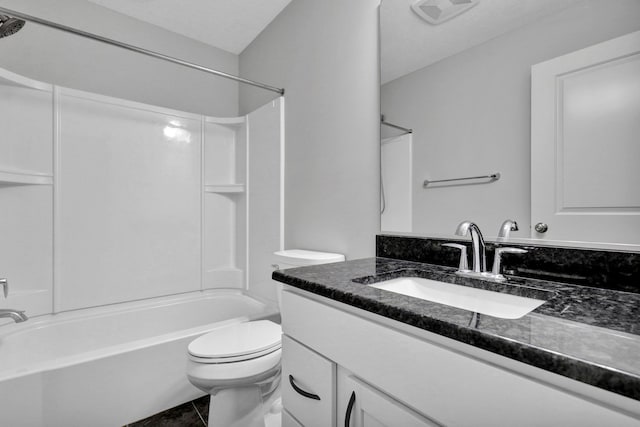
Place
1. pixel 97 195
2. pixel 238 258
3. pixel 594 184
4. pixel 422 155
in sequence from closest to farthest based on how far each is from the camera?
1. pixel 594 184
2. pixel 422 155
3. pixel 97 195
4. pixel 238 258

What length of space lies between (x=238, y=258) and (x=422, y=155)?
6.23ft

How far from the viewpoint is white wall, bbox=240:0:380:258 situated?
1518 millimetres

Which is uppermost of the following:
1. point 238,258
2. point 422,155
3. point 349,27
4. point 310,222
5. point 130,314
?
point 349,27

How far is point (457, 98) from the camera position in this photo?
117cm

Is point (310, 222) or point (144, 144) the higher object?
point (144, 144)

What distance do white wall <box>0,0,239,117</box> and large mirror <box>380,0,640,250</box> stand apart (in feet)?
5.90

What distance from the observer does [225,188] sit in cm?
258

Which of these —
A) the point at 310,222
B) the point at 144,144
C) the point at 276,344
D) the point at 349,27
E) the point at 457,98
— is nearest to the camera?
the point at 457,98

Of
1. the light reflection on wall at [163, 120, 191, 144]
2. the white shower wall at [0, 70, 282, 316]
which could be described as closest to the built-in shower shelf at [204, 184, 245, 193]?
the white shower wall at [0, 70, 282, 316]

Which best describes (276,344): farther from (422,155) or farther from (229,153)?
(229,153)

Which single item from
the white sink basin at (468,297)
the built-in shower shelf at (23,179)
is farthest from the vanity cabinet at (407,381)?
the built-in shower shelf at (23,179)

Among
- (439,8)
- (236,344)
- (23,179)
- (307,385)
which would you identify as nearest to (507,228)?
(307,385)

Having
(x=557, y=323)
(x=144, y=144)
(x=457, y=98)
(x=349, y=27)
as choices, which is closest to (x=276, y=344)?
(x=557, y=323)

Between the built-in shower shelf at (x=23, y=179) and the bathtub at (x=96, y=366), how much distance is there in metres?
0.80
